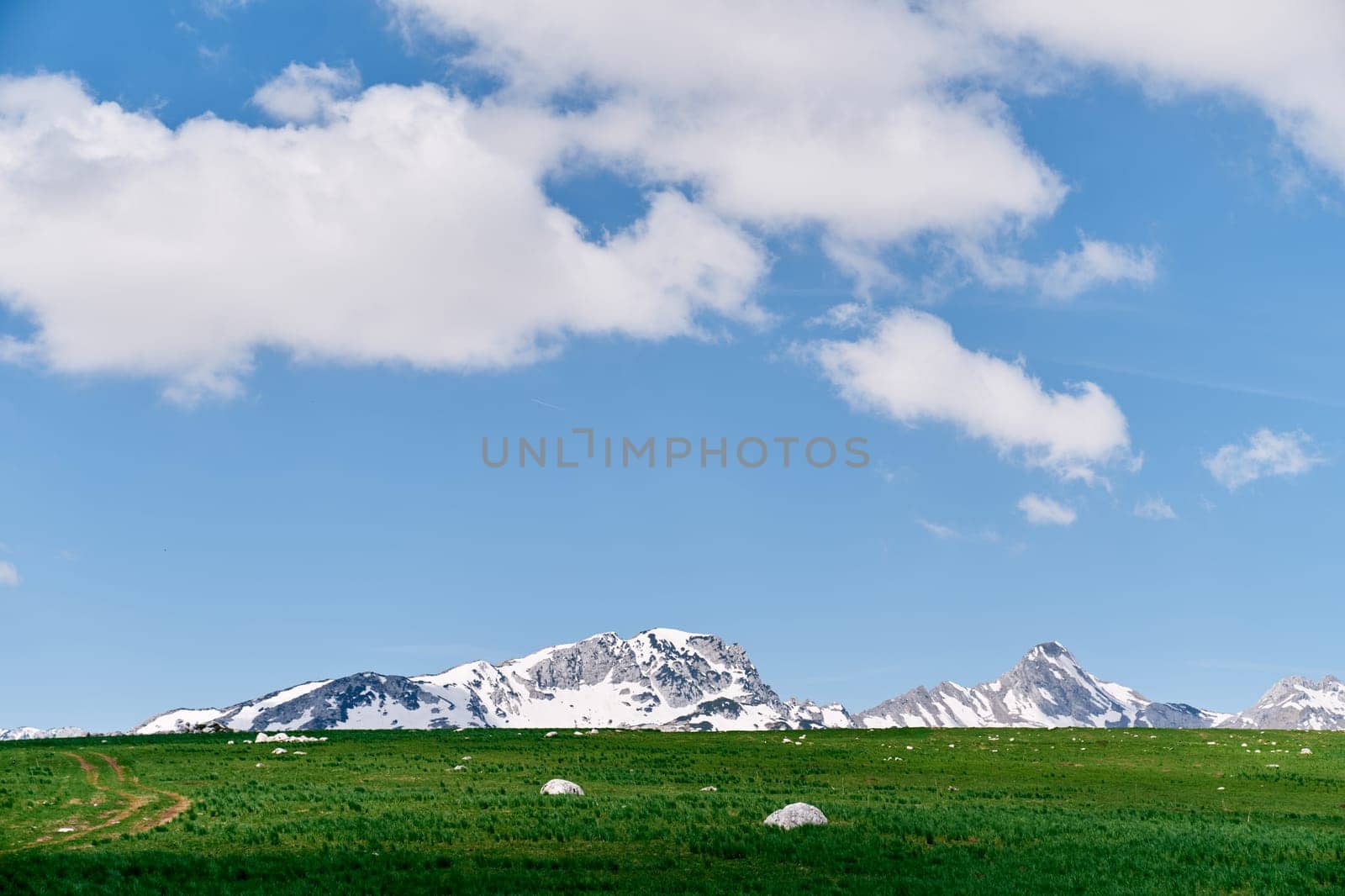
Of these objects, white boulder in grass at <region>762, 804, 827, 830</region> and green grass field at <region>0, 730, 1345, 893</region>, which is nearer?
green grass field at <region>0, 730, 1345, 893</region>

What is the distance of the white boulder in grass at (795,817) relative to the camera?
42406mm

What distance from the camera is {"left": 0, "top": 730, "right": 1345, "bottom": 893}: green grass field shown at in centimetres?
3359

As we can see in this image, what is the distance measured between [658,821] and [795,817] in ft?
17.9

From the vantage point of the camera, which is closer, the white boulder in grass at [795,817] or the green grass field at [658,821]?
the green grass field at [658,821]

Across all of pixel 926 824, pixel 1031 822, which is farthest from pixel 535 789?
pixel 1031 822

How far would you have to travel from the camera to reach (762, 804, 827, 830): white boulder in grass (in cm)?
4241

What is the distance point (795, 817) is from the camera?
42875 mm

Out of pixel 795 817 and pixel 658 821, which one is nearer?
pixel 795 817

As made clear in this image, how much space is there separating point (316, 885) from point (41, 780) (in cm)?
3687

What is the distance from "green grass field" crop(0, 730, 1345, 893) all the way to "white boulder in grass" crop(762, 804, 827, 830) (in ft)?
2.14

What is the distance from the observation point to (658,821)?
43156 mm

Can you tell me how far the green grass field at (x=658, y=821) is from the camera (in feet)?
110

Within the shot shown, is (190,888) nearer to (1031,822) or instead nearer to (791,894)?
(791,894)

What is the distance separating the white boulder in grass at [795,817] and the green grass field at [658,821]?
0.65m
